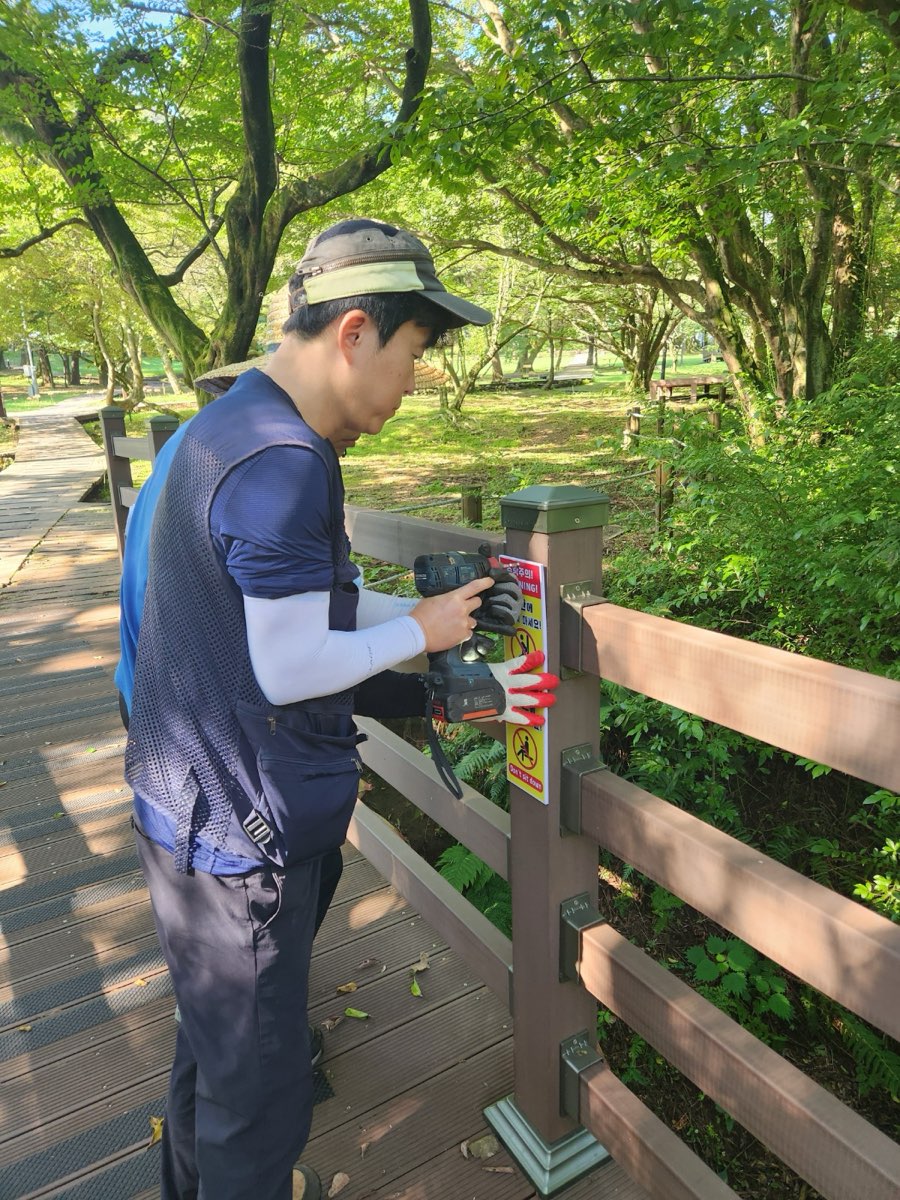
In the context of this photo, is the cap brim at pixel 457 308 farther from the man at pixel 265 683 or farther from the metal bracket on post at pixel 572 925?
the metal bracket on post at pixel 572 925

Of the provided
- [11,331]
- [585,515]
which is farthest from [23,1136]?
[11,331]

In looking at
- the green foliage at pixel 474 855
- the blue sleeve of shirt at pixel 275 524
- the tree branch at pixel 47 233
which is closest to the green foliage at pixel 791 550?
the green foliage at pixel 474 855

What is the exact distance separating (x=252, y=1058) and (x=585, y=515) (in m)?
1.10

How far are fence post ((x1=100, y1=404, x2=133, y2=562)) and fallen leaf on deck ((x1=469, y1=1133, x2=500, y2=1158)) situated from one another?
4.59 m

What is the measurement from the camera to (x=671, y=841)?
1401 mm

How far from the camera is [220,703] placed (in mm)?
1288

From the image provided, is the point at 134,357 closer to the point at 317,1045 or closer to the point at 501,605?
the point at 317,1045

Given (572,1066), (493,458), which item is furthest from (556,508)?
(493,458)

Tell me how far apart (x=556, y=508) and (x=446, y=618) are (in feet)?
0.94

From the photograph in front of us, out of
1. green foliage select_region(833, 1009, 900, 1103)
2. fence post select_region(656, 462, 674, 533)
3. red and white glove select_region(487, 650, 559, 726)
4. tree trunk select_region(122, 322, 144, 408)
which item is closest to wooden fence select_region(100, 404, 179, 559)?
fence post select_region(656, 462, 674, 533)

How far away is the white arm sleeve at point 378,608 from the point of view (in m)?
1.69

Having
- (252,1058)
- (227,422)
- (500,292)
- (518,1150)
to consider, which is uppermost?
(500,292)

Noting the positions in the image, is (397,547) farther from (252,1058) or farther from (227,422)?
(252,1058)

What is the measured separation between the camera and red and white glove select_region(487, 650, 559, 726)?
1547 millimetres
